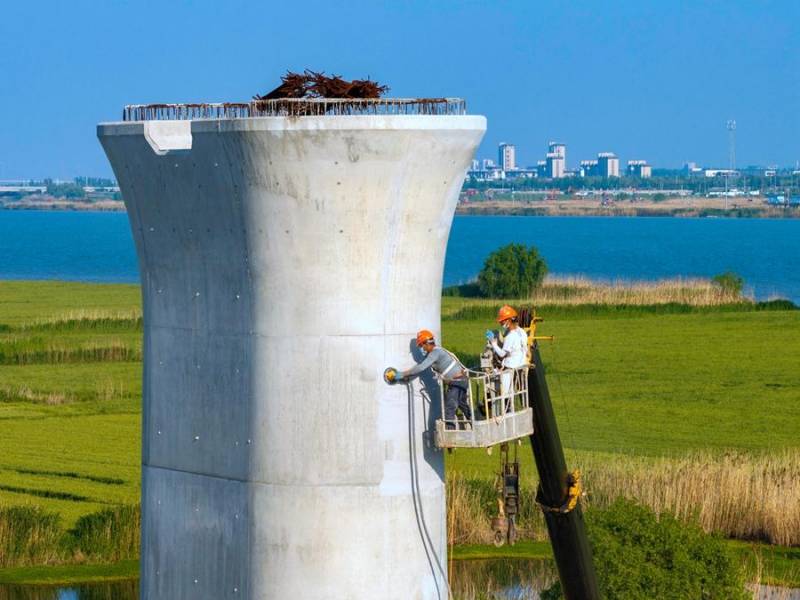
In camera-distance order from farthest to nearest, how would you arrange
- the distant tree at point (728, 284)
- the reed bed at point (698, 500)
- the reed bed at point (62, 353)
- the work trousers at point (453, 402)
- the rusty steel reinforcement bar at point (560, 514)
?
the distant tree at point (728, 284) → the reed bed at point (62, 353) → the reed bed at point (698, 500) → the rusty steel reinforcement bar at point (560, 514) → the work trousers at point (453, 402)

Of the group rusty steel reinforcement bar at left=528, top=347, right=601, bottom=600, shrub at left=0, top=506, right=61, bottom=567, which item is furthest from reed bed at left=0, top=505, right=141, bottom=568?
rusty steel reinforcement bar at left=528, top=347, right=601, bottom=600

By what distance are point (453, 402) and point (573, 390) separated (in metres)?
33.8

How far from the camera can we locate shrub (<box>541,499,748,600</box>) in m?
18.1

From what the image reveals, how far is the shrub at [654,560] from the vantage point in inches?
714

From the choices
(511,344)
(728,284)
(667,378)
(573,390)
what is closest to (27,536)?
(511,344)

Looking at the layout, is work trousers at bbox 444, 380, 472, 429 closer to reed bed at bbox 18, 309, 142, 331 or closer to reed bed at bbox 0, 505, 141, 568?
reed bed at bbox 0, 505, 141, 568

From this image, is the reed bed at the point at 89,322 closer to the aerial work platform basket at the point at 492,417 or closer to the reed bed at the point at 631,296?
the reed bed at the point at 631,296

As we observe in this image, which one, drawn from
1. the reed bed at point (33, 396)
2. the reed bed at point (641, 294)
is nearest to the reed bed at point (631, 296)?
the reed bed at point (641, 294)

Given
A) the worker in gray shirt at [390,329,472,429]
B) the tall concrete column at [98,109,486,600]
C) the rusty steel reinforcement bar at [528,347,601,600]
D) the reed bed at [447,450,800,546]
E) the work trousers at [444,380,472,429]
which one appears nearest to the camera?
the tall concrete column at [98,109,486,600]

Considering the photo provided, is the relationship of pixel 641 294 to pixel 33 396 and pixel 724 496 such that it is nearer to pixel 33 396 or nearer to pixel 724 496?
pixel 33 396

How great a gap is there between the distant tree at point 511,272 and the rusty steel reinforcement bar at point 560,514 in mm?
66628

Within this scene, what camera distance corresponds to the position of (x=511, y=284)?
8256cm

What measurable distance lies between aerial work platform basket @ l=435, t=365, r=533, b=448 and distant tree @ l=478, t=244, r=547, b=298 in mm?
67966

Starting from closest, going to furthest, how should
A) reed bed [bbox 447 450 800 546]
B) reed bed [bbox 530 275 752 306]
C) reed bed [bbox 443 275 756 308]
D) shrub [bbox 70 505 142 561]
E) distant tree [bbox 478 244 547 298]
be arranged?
shrub [bbox 70 505 142 561], reed bed [bbox 447 450 800 546], reed bed [bbox 443 275 756 308], reed bed [bbox 530 275 752 306], distant tree [bbox 478 244 547 298]
